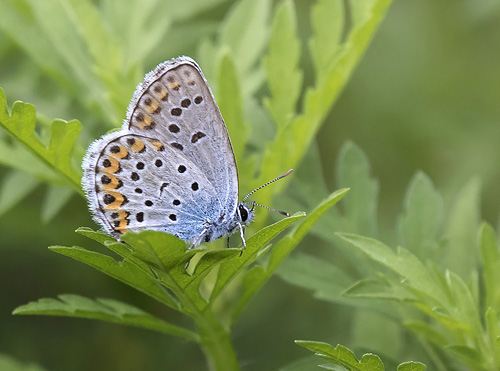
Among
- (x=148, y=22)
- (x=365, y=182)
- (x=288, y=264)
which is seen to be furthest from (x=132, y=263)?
(x=148, y=22)

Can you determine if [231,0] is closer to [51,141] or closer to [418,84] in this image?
[418,84]

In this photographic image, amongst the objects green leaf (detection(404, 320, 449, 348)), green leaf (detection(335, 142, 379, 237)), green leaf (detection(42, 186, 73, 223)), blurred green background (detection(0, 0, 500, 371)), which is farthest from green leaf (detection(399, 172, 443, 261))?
green leaf (detection(42, 186, 73, 223))

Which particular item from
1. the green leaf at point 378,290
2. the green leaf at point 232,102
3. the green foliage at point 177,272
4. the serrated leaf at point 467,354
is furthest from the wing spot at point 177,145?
the serrated leaf at point 467,354

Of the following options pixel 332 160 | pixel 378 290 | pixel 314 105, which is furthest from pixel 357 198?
pixel 332 160

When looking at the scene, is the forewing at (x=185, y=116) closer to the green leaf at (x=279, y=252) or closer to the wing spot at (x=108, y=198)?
the wing spot at (x=108, y=198)

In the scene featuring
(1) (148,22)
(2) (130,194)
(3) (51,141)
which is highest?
(1) (148,22)

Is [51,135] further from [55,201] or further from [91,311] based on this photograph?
[55,201]
